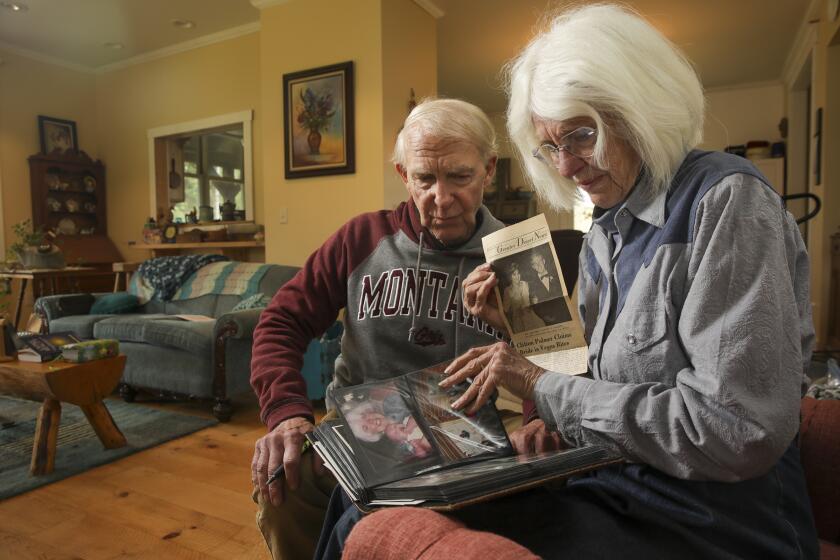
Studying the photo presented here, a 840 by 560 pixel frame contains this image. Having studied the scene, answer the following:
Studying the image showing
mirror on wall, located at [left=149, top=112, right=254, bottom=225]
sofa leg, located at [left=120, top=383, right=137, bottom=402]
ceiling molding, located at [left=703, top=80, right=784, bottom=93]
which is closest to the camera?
sofa leg, located at [left=120, top=383, right=137, bottom=402]

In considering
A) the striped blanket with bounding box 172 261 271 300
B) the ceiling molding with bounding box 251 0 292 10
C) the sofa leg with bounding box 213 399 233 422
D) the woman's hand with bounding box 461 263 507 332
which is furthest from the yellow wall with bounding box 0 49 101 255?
the woman's hand with bounding box 461 263 507 332

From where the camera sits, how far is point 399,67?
156 inches

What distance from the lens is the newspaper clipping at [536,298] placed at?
90 cm

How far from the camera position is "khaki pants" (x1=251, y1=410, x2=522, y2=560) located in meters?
1.04

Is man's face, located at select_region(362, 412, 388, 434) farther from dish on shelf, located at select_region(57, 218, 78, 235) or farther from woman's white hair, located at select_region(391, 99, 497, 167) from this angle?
dish on shelf, located at select_region(57, 218, 78, 235)

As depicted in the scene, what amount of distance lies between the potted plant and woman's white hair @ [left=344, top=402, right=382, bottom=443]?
551cm

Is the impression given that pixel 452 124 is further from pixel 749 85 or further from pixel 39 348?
pixel 749 85

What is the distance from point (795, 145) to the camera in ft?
20.5

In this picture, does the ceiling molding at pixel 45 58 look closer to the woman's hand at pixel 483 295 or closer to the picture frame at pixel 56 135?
the picture frame at pixel 56 135

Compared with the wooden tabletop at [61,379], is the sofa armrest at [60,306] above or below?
above

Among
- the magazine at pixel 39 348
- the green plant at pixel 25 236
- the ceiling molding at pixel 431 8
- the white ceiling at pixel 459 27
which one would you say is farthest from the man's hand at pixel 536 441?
the green plant at pixel 25 236

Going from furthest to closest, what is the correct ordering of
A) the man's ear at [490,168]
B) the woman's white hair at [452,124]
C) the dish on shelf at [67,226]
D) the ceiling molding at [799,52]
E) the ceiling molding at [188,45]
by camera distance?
the dish on shelf at [67,226]
the ceiling molding at [188,45]
the ceiling molding at [799,52]
the man's ear at [490,168]
the woman's white hair at [452,124]

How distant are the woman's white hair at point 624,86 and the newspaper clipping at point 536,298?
0.19 m

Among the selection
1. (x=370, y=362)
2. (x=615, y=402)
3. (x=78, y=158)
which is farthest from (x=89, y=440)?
(x=78, y=158)
